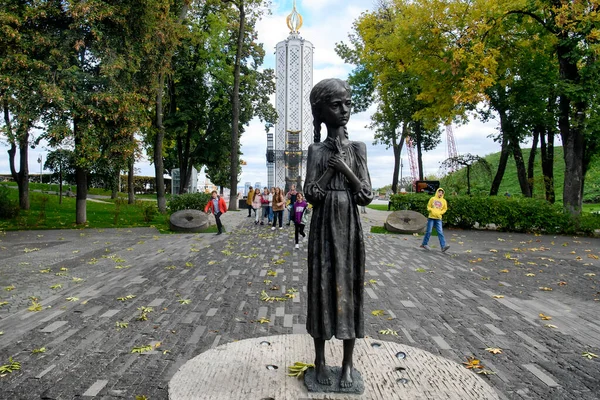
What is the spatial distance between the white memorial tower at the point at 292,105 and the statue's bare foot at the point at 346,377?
34.5 m

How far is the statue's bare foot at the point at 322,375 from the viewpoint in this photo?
3342 millimetres

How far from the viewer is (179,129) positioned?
27.6 metres

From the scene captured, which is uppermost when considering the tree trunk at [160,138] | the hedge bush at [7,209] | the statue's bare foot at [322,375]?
the tree trunk at [160,138]

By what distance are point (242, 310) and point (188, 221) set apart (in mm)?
11337

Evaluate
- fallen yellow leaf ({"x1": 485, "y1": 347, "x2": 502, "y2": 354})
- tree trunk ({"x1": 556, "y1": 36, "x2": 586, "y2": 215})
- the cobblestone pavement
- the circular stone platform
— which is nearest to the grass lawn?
the cobblestone pavement

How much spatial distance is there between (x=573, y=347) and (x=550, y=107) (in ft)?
62.7

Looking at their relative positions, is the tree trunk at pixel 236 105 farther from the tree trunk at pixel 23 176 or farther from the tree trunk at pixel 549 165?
the tree trunk at pixel 549 165

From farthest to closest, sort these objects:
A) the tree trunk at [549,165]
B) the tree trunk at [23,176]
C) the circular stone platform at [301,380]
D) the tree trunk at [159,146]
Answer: the tree trunk at [549,165], the tree trunk at [159,146], the tree trunk at [23,176], the circular stone platform at [301,380]

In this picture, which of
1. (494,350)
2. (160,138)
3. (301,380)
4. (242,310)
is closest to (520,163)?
(160,138)

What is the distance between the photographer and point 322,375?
3.37 meters

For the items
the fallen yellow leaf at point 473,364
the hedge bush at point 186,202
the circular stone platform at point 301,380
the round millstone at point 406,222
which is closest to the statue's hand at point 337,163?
the circular stone platform at point 301,380

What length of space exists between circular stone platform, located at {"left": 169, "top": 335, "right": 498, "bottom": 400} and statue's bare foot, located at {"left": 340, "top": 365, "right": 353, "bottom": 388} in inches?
3.6

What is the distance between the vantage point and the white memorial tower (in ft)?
126

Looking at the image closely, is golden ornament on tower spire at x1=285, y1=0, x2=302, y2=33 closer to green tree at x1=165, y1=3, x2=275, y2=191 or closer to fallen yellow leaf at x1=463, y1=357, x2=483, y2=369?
green tree at x1=165, y1=3, x2=275, y2=191
